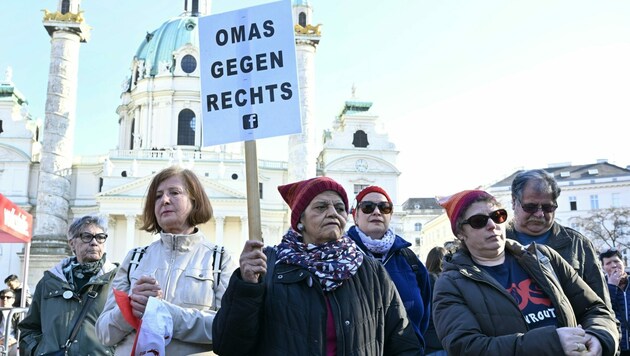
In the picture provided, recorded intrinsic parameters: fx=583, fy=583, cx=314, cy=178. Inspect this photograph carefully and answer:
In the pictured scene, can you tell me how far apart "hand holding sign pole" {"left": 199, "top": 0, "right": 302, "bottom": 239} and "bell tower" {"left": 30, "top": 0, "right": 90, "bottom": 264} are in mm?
32821

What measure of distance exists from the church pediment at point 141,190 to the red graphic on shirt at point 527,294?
38772 mm

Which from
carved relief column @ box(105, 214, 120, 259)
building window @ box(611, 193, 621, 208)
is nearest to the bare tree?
building window @ box(611, 193, 621, 208)

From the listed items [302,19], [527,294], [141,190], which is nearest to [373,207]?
[527,294]

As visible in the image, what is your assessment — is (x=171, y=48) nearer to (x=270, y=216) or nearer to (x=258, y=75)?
(x=270, y=216)

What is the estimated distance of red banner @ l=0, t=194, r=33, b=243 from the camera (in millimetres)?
8695

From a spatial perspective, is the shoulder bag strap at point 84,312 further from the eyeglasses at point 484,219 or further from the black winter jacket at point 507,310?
the eyeglasses at point 484,219

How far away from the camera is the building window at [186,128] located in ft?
163

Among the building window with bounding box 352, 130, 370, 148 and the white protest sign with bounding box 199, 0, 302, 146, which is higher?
the building window with bounding box 352, 130, 370, 148

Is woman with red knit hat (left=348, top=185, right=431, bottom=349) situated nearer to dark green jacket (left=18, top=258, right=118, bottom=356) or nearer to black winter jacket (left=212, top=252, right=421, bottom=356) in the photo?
black winter jacket (left=212, top=252, right=421, bottom=356)

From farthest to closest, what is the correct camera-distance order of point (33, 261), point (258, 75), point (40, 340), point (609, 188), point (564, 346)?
point (609, 188), point (33, 261), point (40, 340), point (258, 75), point (564, 346)

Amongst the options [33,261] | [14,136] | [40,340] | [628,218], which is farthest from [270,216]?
[40,340]

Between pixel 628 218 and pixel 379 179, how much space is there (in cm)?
1947

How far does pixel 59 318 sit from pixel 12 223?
5.43m

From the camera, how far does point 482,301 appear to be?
2910 mm
